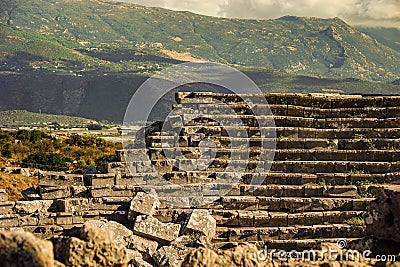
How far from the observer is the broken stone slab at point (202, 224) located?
40.7 feet

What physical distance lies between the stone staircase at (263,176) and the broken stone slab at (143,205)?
0.66 ft

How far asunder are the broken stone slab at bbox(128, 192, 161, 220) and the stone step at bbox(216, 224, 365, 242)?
1.64 metres

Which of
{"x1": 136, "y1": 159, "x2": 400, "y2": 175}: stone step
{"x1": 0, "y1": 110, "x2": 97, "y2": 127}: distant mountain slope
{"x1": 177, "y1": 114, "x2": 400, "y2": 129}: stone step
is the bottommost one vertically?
{"x1": 136, "y1": 159, "x2": 400, "y2": 175}: stone step

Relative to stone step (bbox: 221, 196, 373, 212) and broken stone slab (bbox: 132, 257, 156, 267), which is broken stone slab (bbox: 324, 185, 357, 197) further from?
broken stone slab (bbox: 132, 257, 156, 267)

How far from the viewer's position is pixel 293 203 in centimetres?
1376

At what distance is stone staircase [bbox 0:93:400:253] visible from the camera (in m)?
13.2

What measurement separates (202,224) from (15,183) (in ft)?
42.9

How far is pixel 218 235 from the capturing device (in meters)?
12.9

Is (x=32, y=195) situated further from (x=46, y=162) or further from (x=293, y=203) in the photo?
(x=46, y=162)

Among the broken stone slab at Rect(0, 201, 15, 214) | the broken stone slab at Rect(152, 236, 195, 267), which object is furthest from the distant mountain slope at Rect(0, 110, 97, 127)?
the broken stone slab at Rect(152, 236, 195, 267)

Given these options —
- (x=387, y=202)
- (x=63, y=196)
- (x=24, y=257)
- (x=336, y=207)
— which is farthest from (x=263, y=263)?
(x=63, y=196)

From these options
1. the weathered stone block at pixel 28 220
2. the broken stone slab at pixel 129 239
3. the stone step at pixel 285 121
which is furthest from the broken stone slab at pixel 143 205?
the stone step at pixel 285 121

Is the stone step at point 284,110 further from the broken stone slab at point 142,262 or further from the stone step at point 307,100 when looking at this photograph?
the broken stone slab at point 142,262

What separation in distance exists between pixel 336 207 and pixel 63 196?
6.50 metres
